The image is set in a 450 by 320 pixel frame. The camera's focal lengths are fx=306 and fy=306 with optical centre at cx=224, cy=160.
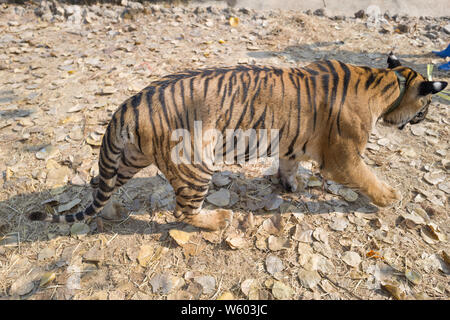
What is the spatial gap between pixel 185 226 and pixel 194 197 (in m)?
0.64

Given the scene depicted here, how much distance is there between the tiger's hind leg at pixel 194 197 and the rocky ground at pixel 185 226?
6.6 inches

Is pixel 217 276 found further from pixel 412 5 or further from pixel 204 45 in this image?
pixel 412 5

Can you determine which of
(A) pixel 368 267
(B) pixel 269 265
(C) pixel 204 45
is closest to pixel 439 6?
(C) pixel 204 45

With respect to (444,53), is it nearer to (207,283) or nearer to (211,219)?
(211,219)

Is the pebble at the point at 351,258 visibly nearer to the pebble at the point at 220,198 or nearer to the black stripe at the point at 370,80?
the pebble at the point at 220,198

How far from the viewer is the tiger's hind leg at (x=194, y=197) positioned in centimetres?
261

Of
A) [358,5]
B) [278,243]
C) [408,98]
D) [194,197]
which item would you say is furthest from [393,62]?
[358,5]

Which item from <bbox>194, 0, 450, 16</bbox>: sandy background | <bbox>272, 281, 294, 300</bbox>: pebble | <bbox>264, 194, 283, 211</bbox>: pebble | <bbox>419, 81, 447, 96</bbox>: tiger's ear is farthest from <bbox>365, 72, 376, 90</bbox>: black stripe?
<bbox>194, 0, 450, 16</bbox>: sandy background

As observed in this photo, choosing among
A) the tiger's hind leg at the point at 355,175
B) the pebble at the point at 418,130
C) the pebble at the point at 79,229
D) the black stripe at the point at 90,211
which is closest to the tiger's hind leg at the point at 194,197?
the black stripe at the point at 90,211

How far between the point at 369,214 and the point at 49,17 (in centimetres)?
781

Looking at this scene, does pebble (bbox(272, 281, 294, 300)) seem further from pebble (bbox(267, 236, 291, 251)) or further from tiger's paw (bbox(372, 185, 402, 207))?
tiger's paw (bbox(372, 185, 402, 207))

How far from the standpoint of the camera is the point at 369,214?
11.1 ft

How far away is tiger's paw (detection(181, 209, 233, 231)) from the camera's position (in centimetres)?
307

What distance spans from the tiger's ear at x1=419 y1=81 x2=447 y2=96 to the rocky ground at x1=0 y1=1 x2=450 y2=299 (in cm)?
130
